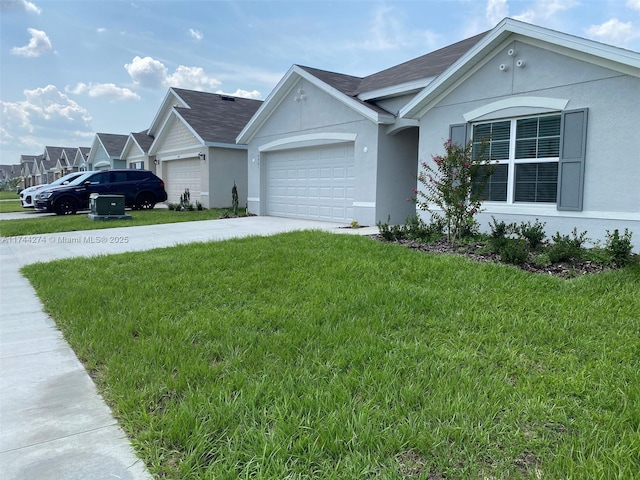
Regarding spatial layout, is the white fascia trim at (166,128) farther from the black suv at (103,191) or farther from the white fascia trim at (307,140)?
the white fascia trim at (307,140)

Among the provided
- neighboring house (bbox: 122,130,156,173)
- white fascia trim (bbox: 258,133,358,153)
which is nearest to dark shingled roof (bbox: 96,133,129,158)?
neighboring house (bbox: 122,130,156,173)

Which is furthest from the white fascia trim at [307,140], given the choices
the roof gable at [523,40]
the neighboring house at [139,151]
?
the neighboring house at [139,151]

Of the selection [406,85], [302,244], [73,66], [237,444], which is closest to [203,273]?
[302,244]

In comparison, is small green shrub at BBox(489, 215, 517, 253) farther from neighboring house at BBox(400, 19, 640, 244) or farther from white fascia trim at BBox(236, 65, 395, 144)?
white fascia trim at BBox(236, 65, 395, 144)

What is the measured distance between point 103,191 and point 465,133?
1527 centimetres

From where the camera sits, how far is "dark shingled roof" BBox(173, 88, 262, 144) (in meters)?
20.1

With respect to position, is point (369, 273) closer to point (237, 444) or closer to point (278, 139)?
point (237, 444)

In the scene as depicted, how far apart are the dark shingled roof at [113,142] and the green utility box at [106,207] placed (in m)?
17.1

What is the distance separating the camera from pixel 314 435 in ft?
8.62

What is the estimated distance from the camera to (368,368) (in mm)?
3451

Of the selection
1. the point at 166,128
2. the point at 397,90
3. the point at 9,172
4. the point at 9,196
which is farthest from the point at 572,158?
the point at 9,172

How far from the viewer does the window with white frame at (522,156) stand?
8609 millimetres

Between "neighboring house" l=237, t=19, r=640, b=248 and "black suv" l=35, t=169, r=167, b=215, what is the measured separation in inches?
345

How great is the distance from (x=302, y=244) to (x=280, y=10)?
883cm
